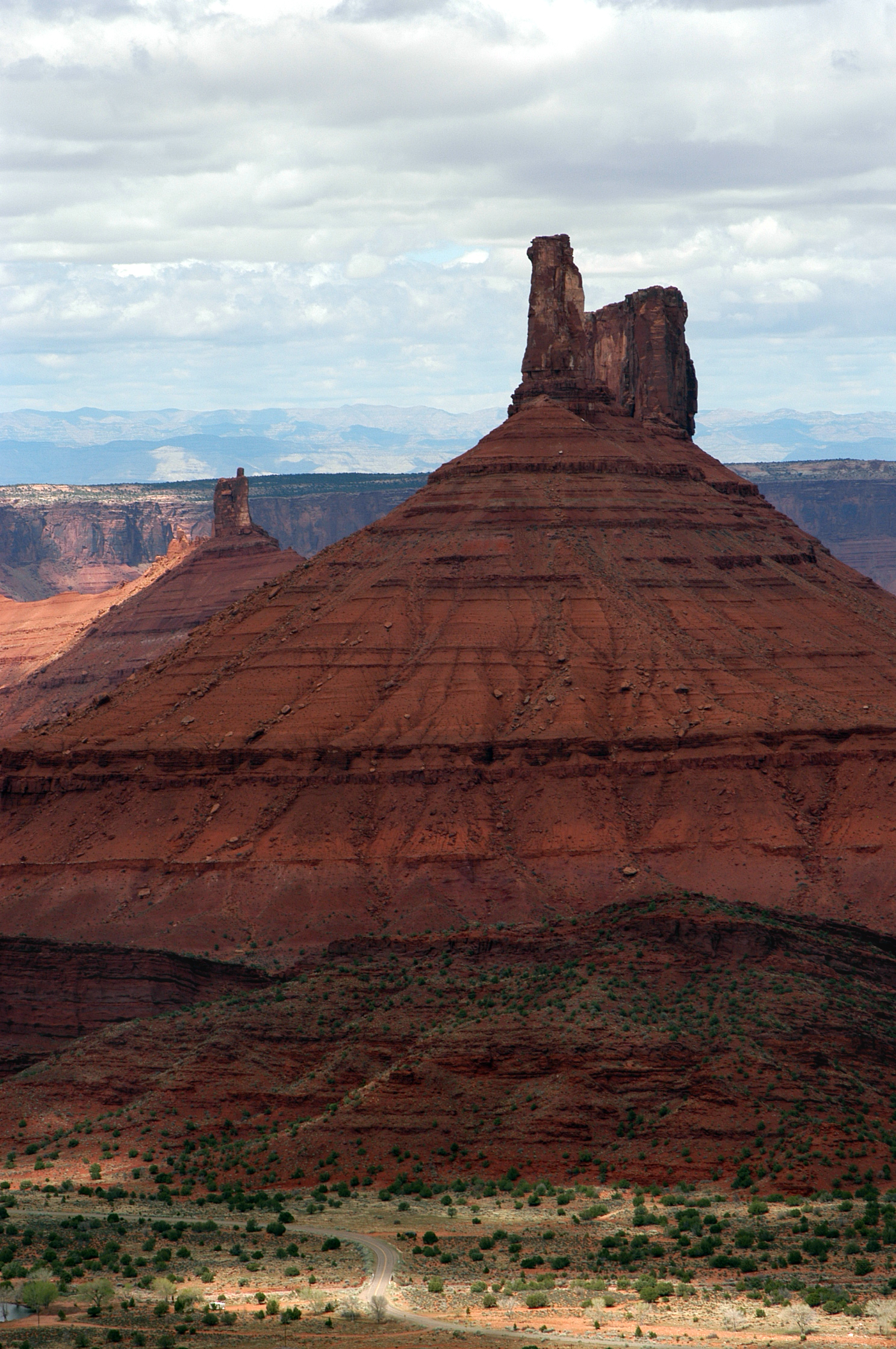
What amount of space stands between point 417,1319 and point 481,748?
59.3 m

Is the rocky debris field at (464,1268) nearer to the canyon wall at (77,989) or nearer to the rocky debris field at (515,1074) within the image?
the rocky debris field at (515,1074)

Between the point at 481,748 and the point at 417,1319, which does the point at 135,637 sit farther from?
the point at 417,1319

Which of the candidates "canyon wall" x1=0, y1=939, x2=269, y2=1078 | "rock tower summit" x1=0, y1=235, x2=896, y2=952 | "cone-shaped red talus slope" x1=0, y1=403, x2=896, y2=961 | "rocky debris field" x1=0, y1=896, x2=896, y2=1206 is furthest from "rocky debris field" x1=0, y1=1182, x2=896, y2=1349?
"cone-shaped red talus slope" x1=0, y1=403, x2=896, y2=961

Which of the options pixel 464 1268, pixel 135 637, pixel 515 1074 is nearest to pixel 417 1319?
pixel 464 1268

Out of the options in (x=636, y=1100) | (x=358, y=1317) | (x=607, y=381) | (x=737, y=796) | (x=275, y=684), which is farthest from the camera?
(x=607, y=381)

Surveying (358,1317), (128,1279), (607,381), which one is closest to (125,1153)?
(128,1279)

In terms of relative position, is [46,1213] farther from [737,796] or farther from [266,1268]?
[737,796]

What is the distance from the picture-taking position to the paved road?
45094mm

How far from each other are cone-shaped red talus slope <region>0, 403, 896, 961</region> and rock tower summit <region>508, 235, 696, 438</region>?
1114cm

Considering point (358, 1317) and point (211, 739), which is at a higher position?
point (211, 739)

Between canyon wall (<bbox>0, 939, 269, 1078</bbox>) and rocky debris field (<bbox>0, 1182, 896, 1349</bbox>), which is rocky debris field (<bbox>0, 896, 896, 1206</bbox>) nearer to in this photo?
rocky debris field (<bbox>0, 1182, 896, 1349</bbox>)

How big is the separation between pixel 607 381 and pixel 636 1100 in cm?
9781

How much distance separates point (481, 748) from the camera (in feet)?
346

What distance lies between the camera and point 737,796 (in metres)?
104
